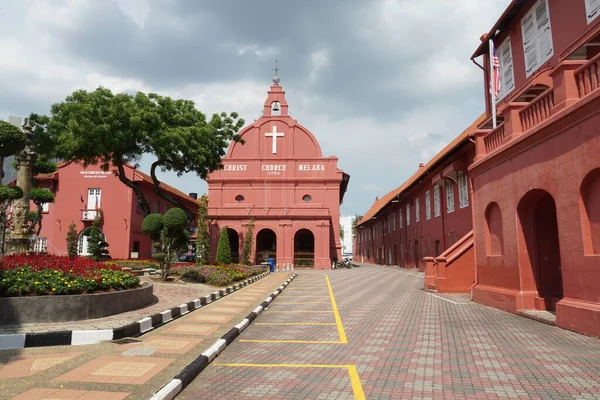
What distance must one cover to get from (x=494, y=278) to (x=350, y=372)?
6.98 metres

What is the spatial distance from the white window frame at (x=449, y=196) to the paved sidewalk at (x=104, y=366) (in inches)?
596

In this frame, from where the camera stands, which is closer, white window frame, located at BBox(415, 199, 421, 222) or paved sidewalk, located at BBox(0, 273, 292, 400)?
paved sidewalk, located at BBox(0, 273, 292, 400)

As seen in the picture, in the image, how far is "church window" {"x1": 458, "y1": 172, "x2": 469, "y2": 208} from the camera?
17797 millimetres

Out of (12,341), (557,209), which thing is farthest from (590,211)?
(12,341)

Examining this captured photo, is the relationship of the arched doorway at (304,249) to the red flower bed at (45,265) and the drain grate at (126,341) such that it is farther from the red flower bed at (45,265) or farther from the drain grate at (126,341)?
the drain grate at (126,341)

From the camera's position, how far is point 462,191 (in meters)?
18.3

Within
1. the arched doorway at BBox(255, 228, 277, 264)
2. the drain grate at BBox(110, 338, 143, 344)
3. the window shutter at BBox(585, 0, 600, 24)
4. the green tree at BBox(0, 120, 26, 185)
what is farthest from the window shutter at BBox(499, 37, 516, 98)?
the arched doorway at BBox(255, 228, 277, 264)

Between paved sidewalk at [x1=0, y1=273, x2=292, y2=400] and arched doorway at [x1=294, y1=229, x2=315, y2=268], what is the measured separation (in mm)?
25342

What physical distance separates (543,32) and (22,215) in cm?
1554

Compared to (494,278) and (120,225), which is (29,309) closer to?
(494,278)

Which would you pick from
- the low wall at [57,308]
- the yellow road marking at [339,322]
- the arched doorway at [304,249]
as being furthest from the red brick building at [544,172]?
the arched doorway at [304,249]

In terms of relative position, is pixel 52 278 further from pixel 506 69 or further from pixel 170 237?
pixel 506 69

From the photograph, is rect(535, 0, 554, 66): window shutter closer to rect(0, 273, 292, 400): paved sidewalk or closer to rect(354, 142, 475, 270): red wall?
rect(354, 142, 475, 270): red wall

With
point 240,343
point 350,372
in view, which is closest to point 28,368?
point 240,343
